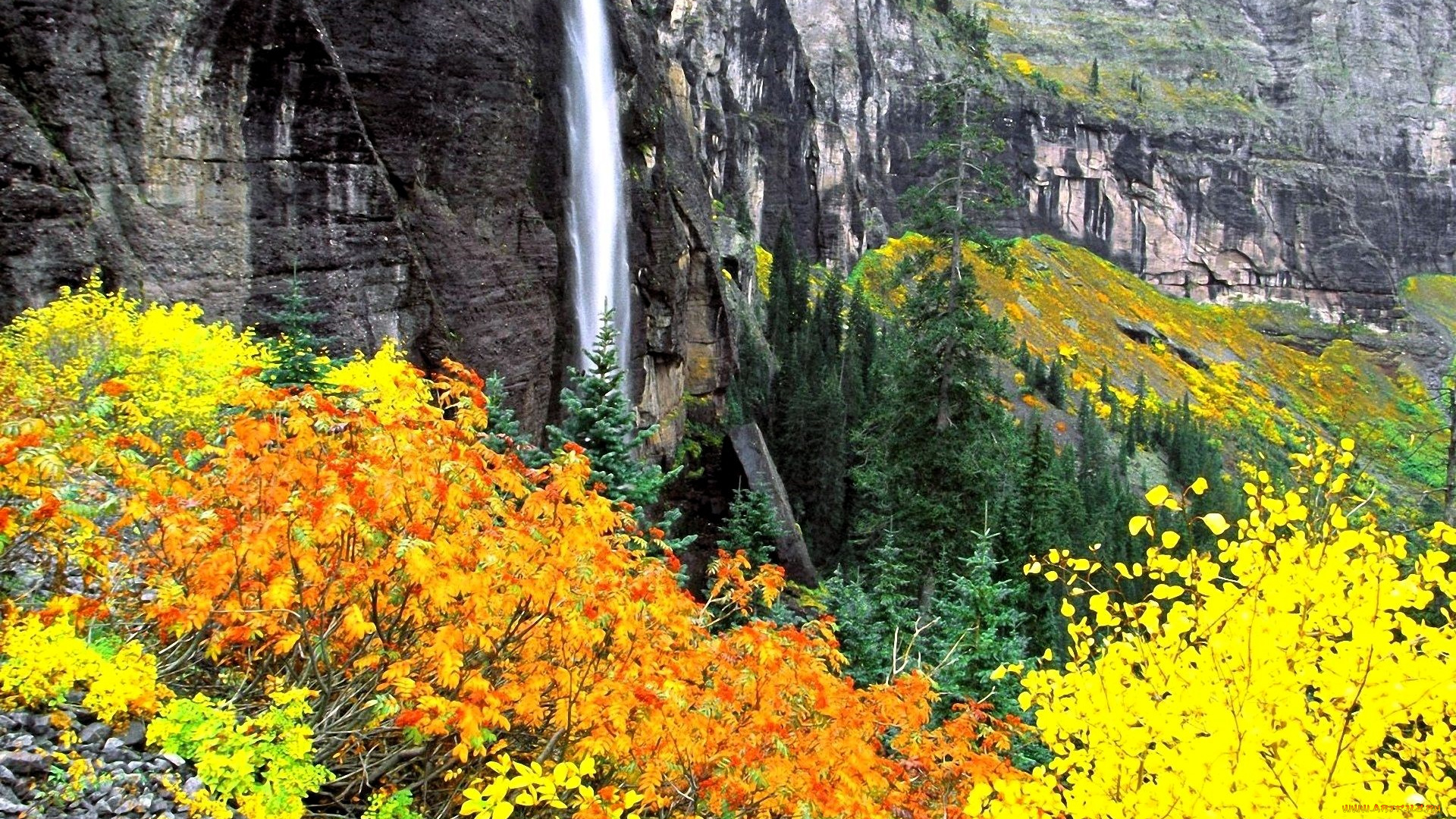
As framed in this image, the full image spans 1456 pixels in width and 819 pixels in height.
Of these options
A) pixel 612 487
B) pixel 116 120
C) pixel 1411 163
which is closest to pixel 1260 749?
pixel 612 487

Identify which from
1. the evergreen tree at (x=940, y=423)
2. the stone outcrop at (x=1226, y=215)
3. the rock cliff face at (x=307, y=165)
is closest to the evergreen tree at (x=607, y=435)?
the rock cliff face at (x=307, y=165)

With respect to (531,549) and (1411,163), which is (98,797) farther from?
(1411,163)

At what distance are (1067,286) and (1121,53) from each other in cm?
7652

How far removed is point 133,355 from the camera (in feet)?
46.9

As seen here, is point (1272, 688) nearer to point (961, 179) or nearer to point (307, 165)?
point (307, 165)

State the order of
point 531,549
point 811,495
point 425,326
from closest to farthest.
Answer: point 531,549 < point 425,326 < point 811,495

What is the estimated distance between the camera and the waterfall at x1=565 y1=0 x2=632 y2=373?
87.4 feet

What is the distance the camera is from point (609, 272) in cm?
2814

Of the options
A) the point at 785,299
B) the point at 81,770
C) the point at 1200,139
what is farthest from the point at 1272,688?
the point at 1200,139

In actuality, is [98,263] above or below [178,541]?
above

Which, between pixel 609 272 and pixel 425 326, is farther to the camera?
pixel 609 272

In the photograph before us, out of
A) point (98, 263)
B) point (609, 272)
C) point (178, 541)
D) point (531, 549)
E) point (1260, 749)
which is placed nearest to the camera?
point (1260, 749)

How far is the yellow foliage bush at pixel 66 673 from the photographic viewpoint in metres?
6.27

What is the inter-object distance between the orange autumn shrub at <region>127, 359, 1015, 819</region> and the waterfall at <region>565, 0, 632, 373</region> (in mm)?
18629
